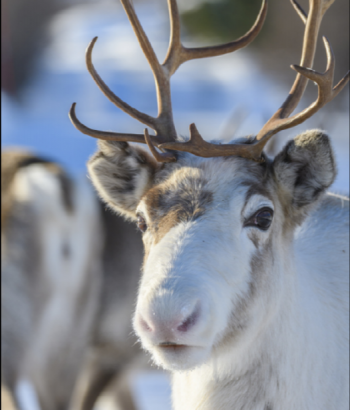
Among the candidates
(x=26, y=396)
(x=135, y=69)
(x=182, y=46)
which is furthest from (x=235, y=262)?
(x=135, y=69)

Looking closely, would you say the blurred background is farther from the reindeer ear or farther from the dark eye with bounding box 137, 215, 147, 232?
the dark eye with bounding box 137, 215, 147, 232

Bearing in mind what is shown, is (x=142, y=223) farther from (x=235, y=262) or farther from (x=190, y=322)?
(x=190, y=322)

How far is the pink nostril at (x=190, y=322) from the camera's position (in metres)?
1.83

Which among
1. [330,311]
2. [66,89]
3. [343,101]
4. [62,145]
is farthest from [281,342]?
[66,89]

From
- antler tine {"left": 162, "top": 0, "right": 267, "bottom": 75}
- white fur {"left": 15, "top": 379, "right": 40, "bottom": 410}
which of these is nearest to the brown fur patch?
antler tine {"left": 162, "top": 0, "right": 267, "bottom": 75}

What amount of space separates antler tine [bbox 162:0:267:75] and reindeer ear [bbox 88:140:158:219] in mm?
528

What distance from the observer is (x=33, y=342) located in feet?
15.6

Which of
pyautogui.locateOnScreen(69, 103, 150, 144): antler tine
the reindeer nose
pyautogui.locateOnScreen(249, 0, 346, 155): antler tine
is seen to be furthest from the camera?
pyautogui.locateOnScreen(69, 103, 150, 144): antler tine

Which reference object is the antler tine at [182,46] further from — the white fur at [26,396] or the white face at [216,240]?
the white fur at [26,396]

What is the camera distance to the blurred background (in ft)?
32.0

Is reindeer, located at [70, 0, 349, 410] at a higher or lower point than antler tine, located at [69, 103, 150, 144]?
lower

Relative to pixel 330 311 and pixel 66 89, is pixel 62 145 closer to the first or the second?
pixel 66 89

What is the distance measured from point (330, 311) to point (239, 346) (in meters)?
0.70

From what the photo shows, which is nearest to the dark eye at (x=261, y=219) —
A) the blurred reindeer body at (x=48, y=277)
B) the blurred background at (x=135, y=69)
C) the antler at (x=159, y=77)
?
the antler at (x=159, y=77)
